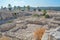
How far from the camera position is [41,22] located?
710 inches

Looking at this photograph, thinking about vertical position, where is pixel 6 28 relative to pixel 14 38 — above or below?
below

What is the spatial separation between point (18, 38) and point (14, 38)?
478 mm

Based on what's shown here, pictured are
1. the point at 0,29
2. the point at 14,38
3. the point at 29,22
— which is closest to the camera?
the point at 14,38

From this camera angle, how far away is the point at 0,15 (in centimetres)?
3297

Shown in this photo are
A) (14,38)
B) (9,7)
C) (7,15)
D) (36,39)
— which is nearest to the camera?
(36,39)

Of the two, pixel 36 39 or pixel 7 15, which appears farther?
pixel 7 15

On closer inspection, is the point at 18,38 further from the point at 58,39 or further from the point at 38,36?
the point at 58,39

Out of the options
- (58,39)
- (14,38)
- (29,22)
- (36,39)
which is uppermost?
(58,39)

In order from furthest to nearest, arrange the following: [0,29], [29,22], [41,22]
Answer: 1. [29,22]
2. [41,22]
3. [0,29]

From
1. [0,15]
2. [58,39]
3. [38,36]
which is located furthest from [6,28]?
[0,15]

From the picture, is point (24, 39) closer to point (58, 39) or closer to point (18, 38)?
point (18, 38)

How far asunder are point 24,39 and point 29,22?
8903mm

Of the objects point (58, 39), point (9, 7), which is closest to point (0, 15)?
point (9, 7)

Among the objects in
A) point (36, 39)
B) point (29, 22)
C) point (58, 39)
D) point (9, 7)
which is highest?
point (58, 39)
